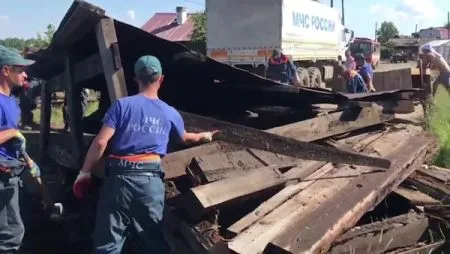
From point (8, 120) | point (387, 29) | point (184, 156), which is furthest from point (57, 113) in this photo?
point (387, 29)

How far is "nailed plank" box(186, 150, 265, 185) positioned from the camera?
14.2 ft

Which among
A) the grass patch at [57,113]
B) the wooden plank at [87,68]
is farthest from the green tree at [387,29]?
the wooden plank at [87,68]

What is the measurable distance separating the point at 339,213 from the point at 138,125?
1567 mm

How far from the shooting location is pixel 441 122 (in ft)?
28.2

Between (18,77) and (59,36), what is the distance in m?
1.11

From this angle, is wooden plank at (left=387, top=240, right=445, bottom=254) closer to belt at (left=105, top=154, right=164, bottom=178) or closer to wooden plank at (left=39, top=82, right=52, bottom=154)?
belt at (left=105, top=154, right=164, bottom=178)

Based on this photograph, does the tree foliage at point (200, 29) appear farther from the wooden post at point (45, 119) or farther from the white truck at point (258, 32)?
the wooden post at point (45, 119)

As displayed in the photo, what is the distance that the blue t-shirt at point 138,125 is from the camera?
3854 mm

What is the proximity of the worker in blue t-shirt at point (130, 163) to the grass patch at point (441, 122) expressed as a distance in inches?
178

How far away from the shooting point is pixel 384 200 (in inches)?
204

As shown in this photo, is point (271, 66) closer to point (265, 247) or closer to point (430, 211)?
point (430, 211)

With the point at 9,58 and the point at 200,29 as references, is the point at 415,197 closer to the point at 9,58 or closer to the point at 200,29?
the point at 9,58

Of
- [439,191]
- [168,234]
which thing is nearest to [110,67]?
[168,234]

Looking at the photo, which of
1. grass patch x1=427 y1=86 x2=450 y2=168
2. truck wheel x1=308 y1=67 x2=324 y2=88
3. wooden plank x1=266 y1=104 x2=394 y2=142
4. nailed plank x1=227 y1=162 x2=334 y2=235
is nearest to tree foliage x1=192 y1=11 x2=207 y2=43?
truck wheel x1=308 y1=67 x2=324 y2=88
